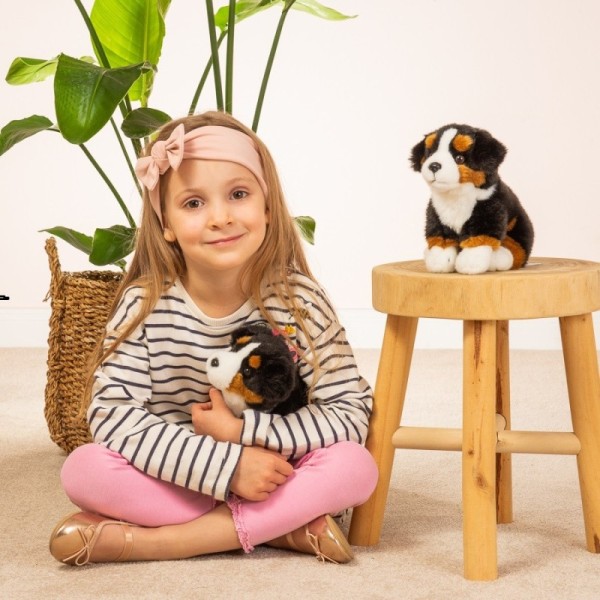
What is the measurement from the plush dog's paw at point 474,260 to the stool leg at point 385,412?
0.12 meters

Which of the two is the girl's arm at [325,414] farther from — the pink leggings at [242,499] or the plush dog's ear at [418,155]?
the plush dog's ear at [418,155]

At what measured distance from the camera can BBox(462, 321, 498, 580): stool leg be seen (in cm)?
108

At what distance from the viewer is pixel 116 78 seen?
127 centimetres

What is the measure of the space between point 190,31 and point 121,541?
5.77 ft

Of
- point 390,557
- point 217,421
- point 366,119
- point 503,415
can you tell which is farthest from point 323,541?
point 366,119

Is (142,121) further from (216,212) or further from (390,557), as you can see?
(390,557)

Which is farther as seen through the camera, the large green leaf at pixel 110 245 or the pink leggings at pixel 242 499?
the large green leaf at pixel 110 245

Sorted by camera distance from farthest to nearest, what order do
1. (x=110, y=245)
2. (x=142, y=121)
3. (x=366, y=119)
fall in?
(x=366, y=119), (x=110, y=245), (x=142, y=121)

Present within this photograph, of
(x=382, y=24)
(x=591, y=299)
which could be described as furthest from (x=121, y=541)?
(x=382, y=24)

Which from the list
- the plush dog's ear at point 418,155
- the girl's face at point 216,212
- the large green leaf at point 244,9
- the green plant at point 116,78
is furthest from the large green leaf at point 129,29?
the plush dog's ear at point 418,155

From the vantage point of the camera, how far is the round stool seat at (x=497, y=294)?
3.50ft

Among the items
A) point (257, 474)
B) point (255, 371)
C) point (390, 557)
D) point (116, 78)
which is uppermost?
point (116, 78)

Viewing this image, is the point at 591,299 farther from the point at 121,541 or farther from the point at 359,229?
the point at 359,229

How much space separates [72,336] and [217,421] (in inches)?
19.3
